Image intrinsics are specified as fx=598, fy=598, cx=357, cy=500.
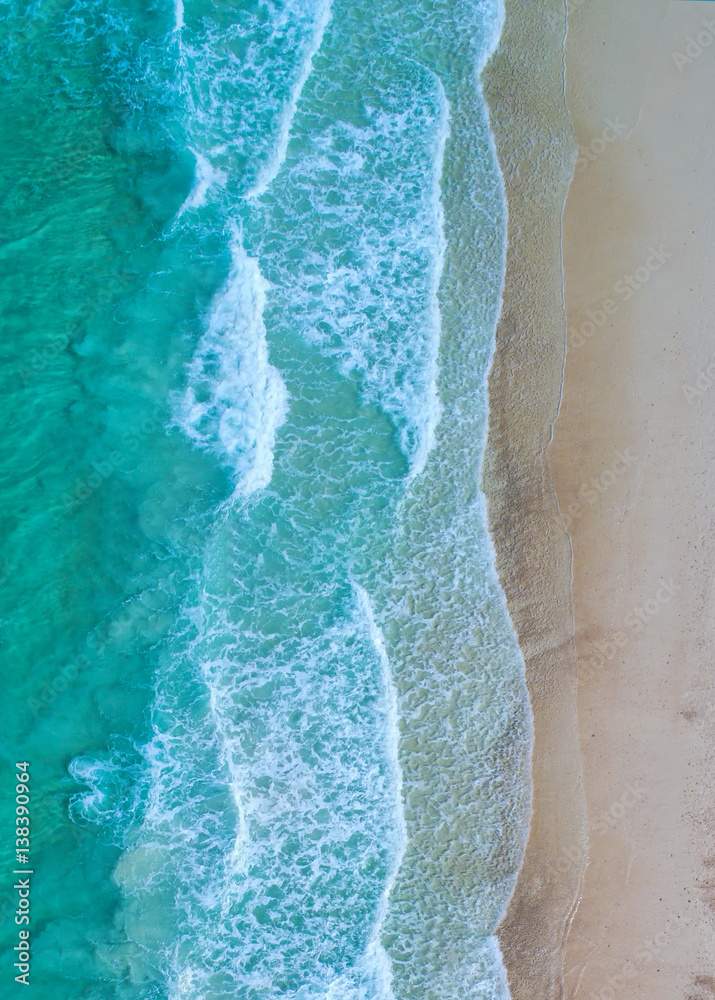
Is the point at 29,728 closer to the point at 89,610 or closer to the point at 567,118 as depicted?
the point at 89,610

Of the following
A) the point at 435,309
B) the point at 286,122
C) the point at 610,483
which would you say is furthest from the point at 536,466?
the point at 286,122

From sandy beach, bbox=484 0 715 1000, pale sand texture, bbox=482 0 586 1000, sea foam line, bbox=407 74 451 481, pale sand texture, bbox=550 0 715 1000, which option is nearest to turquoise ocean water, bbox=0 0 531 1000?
sea foam line, bbox=407 74 451 481

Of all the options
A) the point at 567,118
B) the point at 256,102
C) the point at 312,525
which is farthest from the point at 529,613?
the point at 256,102

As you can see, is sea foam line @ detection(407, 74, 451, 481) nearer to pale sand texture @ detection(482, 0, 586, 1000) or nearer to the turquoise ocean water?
the turquoise ocean water

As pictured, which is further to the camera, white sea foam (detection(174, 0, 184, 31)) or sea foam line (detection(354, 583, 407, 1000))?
white sea foam (detection(174, 0, 184, 31))

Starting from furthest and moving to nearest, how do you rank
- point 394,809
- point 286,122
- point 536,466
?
1. point 286,122
2. point 536,466
3. point 394,809

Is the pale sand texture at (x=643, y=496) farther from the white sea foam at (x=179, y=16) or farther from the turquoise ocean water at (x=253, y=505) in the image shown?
the white sea foam at (x=179, y=16)

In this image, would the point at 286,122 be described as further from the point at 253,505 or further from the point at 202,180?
the point at 253,505
